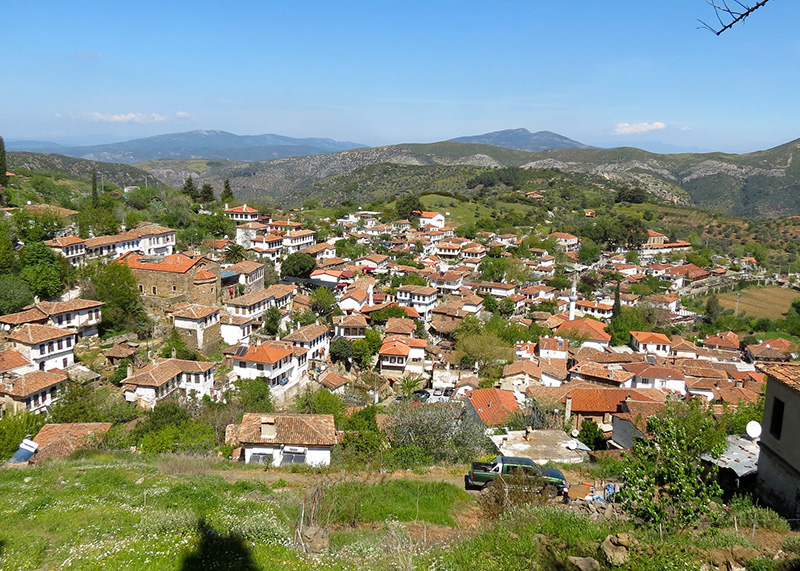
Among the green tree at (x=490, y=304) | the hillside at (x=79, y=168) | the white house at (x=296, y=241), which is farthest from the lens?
the hillside at (x=79, y=168)

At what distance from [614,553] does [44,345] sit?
2641 centimetres

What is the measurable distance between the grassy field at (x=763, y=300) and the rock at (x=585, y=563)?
60572 mm

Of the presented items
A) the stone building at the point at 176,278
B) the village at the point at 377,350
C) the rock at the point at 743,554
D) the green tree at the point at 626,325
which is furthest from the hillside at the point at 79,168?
the rock at the point at 743,554

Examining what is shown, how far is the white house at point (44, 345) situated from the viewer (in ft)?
80.5

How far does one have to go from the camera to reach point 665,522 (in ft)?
26.8

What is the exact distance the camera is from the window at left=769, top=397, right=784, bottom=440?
10359 millimetres

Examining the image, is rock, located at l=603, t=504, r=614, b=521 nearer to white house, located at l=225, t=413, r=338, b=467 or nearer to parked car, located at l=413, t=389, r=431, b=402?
white house, located at l=225, t=413, r=338, b=467

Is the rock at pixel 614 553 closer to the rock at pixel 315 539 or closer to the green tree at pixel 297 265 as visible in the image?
the rock at pixel 315 539

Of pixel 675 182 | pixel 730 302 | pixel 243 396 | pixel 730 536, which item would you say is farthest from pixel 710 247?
pixel 675 182

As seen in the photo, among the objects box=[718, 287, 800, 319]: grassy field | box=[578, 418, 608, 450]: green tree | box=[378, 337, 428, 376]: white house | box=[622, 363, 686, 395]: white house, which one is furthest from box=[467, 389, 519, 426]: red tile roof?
box=[718, 287, 800, 319]: grassy field

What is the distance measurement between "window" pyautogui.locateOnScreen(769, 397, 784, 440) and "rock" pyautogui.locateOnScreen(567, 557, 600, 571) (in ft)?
17.8

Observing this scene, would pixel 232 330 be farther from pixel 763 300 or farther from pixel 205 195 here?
pixel 763 300

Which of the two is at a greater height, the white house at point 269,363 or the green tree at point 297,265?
the green tree at point 297,265

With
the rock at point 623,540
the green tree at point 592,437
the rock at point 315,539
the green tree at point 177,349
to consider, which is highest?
the rock at point 623,540
